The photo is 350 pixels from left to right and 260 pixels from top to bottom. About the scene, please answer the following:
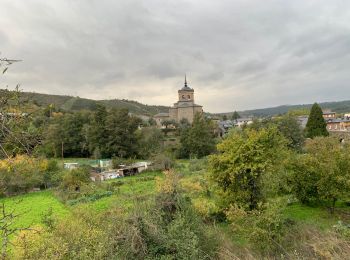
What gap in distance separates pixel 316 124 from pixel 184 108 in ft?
132

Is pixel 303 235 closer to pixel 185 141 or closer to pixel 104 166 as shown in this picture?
pixel 104 166

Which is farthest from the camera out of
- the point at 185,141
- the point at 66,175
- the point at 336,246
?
the point at 185,141

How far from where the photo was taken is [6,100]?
110 inches

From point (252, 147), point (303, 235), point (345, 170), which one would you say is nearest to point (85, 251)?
point (303, 235)

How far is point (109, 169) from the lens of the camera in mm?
37531

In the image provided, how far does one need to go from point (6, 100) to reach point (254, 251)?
980cm

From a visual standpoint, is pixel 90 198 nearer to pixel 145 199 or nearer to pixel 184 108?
pixel 145 199

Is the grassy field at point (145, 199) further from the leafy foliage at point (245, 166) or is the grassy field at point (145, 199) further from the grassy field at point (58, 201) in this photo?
the leafy foliage at point (245, 166)

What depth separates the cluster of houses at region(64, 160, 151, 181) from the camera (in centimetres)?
3418

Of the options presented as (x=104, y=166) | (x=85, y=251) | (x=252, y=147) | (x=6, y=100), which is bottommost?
(x=104, y=166)

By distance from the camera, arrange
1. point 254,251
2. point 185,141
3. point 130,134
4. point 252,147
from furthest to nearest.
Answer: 1. point 185,141
2. point 130,134
3. point 252,147
4. point 254,251

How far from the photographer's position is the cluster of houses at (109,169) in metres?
34.2

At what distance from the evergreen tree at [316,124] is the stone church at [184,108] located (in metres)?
35.9

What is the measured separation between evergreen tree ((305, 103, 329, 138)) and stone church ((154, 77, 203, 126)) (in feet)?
118
